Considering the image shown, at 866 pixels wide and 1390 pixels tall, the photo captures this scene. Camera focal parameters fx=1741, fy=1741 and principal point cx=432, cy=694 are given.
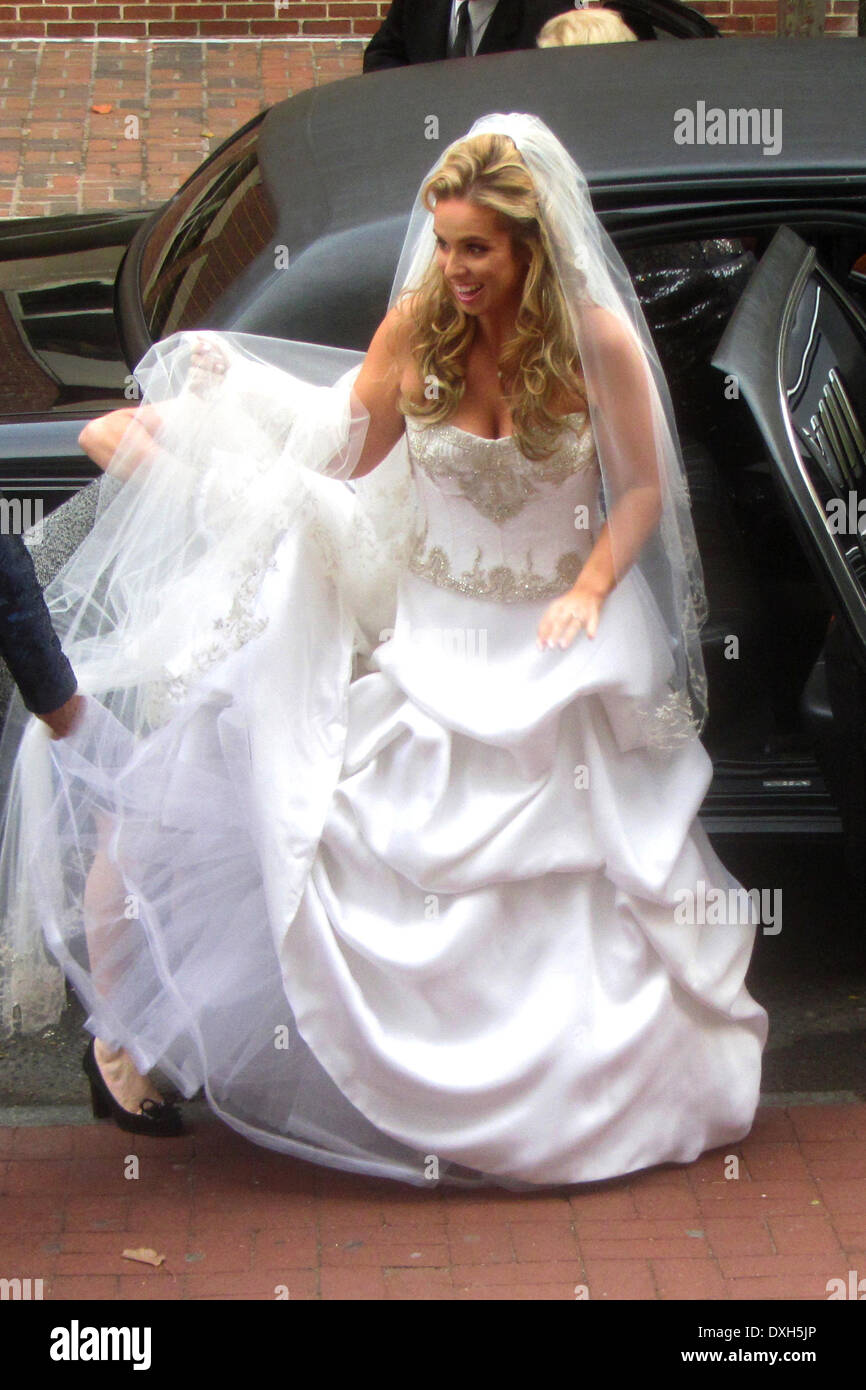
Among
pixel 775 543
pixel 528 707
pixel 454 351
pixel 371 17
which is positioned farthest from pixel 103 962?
pixel 371 17

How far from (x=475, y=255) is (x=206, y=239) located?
1.22 metres

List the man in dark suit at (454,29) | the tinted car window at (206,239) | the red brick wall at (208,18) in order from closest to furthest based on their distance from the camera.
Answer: the tinted car window at (206,239)
the man in dark suit at (454,29)
the red brick wall at (208,18)

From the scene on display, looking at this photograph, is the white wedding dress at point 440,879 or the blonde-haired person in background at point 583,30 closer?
the white wedding dress at point 440,879

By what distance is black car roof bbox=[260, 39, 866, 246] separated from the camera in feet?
11.6

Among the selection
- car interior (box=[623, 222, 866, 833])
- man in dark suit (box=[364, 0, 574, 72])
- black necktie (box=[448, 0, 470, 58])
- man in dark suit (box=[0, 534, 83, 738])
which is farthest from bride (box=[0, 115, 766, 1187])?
black necktie (box=[448, 0, 470, 58])

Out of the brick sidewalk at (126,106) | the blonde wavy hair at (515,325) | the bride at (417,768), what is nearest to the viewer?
the blonde wavy hair at (515,325)

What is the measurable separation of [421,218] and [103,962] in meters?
1.44

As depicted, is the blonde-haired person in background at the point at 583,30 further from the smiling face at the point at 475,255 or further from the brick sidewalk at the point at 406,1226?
the brick sidewalk at the point at 406,1226

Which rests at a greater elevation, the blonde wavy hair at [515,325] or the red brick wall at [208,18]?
the red brick wall at [208,18]

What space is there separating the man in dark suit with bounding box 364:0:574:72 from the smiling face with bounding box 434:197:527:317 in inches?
105

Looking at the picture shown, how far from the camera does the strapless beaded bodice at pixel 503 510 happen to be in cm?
301

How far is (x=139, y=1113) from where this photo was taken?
10.6ft

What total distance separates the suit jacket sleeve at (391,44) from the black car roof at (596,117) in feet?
5.76

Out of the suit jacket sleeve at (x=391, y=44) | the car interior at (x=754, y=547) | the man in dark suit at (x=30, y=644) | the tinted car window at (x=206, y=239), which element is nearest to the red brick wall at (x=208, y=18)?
the suit jacket sleeve at (x=391, y=44)
